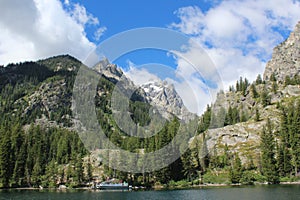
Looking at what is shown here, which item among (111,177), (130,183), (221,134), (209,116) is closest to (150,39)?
(130,183)

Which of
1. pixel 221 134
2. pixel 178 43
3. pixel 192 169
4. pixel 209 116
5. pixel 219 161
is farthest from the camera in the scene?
pixel 209 116

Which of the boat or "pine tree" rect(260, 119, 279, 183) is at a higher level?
"pine tree" rect(260, 119, 279, 183)

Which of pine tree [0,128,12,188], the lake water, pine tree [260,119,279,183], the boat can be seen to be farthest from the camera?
pine tree [0,128,12,188]

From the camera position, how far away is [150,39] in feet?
246

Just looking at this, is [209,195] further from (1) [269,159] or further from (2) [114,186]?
(1) [269,159]

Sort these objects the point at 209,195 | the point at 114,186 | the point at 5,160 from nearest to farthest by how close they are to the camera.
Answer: the point at 209,195 → the point at 114,186 → the point at 5,160

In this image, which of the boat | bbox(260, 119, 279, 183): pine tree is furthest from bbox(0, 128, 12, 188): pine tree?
bbox(260, 119, 279, 183): pine tree

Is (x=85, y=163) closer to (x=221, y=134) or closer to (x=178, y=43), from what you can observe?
(x=221, y=134)

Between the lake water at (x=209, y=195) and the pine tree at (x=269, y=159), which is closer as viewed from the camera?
the lake water at (x=209, y=195)

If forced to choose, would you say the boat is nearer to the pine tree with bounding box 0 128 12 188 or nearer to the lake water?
the lake water

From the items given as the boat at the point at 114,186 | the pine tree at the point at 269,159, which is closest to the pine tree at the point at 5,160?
the boat at the point at 114,186

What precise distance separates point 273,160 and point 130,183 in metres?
47.8

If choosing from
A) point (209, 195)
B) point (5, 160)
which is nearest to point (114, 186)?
point (209, 195)

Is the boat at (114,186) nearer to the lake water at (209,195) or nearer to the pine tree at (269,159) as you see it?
the lake water at (209,195)
